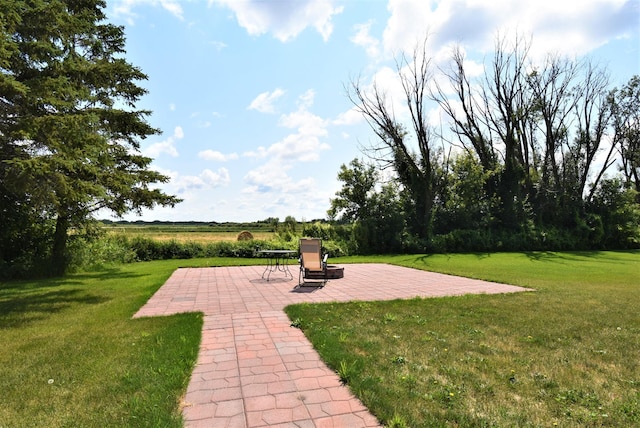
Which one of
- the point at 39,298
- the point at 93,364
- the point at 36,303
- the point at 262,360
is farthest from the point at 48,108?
the point at 262,360

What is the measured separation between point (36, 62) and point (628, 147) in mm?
41551

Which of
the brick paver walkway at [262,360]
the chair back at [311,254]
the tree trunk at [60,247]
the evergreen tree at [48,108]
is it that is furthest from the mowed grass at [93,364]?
the tree trunk at [60,247]

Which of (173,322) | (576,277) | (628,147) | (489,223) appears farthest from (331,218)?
Result: (628,147)

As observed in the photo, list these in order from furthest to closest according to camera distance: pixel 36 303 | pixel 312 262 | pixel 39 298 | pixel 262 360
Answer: pixel 312 262 → pixel 39 298 → pixel 36 303 → pixel 262 360

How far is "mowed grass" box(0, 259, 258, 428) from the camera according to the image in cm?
266

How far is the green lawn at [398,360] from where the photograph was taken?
2.69 metres

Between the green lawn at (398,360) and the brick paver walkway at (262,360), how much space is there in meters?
0.17

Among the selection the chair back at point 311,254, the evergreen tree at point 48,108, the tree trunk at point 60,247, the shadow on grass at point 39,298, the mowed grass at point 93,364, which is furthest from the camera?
the tree trunk at point 60,247

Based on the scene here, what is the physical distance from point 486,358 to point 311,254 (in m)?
6.22

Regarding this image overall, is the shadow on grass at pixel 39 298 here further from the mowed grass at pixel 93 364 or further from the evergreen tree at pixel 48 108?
the evergreen tree at pixel 48 108

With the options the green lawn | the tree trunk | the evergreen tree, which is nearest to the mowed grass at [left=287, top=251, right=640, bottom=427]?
the green lawn

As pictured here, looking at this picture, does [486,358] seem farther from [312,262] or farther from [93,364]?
[312,262]

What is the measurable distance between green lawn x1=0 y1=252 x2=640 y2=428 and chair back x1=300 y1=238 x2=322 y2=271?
2.84 m

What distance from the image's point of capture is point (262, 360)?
12.5 ft
